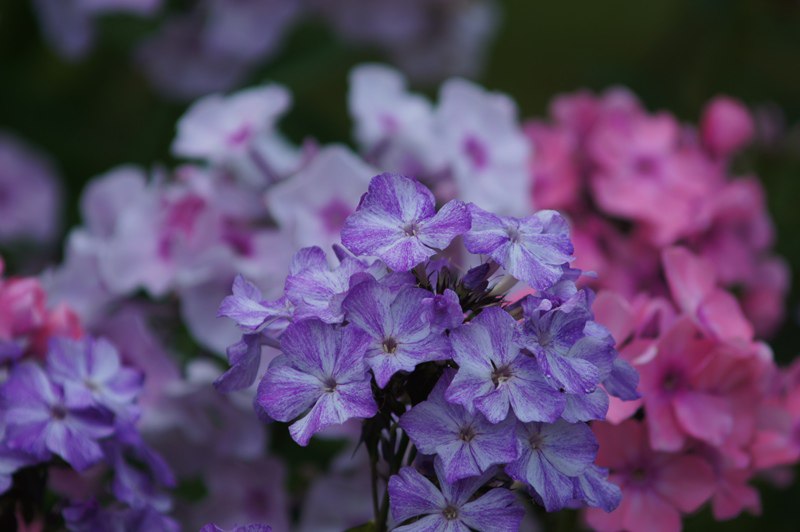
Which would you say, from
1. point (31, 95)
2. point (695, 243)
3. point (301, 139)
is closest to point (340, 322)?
point (695, 243)

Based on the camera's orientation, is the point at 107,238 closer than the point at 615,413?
No

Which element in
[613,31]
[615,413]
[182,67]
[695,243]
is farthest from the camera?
[613,31]

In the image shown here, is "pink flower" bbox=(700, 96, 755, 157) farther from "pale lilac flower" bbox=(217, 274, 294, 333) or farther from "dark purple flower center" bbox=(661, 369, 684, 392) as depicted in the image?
"pale lilac flower" bbox=(217, 274, 294, 333)

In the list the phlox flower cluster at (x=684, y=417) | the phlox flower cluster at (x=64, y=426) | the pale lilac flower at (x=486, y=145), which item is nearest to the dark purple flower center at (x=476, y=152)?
the pale lilac flower at (x=486, y=145)

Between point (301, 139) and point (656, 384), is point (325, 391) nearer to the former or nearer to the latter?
point (656, 384)

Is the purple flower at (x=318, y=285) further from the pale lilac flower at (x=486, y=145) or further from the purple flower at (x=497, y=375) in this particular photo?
the pale lilac flower at (x=486, y=145)

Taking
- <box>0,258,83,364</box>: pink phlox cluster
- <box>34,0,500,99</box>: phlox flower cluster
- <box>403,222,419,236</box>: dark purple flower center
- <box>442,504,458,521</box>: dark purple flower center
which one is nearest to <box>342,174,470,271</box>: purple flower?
<box>403,222,419,236</box>: dark purple flower center

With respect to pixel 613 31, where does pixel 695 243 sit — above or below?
above

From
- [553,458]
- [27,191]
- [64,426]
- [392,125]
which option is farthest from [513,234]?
[27,191]
